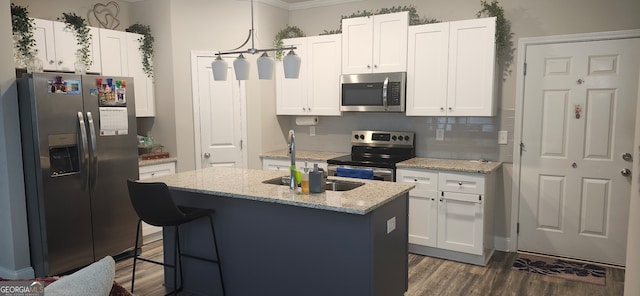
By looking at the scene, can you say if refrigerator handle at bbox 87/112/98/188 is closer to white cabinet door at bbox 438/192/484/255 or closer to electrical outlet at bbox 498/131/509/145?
white cabinet door at bbox 438/192/484/255

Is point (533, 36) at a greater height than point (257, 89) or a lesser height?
greater

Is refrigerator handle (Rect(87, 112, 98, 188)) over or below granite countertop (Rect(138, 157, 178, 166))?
over

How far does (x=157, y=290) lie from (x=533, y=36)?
12.9 feet

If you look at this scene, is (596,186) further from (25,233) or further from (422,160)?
(25,233)

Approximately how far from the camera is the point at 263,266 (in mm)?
2896

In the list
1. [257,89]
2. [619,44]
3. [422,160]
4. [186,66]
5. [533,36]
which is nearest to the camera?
[619,44]

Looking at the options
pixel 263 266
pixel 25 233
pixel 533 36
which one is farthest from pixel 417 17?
pixel 25 233

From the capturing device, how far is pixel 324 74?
4781 mm

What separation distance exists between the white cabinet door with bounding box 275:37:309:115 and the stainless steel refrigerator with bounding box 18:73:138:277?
5.61ft

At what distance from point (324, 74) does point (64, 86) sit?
8.23 feet

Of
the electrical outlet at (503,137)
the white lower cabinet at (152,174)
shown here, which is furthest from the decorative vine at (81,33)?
the electrical outlet at (503,137)

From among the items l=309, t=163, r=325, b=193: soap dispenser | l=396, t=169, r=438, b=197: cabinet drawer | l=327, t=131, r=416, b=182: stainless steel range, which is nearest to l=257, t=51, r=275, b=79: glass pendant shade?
l=309, t=163, r=325, b=193: soap dispenser

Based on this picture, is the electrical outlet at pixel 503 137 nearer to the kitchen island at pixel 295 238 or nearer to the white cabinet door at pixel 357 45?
the white cabinet door at pixel 357 45

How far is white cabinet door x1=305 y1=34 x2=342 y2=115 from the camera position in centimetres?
469
